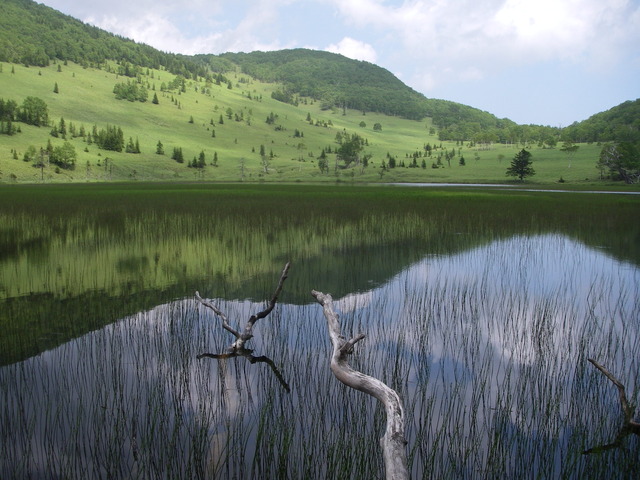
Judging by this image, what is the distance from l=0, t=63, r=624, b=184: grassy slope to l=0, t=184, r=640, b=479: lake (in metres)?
76.2

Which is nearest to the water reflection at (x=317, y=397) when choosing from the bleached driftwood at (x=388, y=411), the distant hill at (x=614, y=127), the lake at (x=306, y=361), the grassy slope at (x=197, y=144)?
the lake at (x=306, y=361)

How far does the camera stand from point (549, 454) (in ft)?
16.4

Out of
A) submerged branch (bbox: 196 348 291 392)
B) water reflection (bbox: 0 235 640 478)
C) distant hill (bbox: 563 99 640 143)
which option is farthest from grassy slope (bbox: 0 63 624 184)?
submerged branch (bbox: 196 348 291 392)

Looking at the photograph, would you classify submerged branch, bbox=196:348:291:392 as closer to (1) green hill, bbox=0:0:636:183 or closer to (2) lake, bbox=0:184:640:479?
(2) lake, bbox=0:184:640:479

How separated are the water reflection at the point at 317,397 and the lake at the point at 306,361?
0.03 meters

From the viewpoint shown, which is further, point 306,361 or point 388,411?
point 306,361

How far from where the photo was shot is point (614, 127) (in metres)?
127

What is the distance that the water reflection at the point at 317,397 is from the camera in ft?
15.6

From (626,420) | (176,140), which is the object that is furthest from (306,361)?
(176,140)

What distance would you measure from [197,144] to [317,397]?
13454 centimetres

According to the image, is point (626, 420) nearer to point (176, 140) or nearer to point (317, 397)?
point (317, 397)

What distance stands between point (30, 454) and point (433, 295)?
8854mm

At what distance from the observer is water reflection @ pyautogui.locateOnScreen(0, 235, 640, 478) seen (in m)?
4.77

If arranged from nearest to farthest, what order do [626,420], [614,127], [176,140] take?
[626,420] < [614,127] < [176,140]
